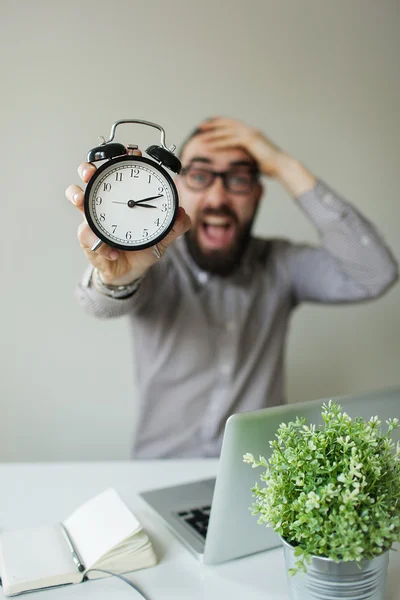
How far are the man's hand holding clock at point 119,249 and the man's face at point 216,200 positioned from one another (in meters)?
0.80

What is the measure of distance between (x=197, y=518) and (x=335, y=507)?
506mm

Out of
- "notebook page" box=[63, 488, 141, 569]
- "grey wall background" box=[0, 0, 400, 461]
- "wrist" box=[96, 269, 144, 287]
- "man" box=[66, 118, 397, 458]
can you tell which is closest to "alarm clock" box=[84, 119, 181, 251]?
"wrist" box=[96, 269, 144, 287]

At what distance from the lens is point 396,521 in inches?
29.1

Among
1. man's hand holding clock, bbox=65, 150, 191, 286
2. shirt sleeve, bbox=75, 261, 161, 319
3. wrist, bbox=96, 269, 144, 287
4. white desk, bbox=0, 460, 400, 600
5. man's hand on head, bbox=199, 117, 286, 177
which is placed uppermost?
man's hand on head, bbox=199, 117, 286, 177

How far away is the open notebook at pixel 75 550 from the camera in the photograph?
36.1 inches

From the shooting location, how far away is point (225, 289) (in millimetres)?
2072

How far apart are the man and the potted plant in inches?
43.5

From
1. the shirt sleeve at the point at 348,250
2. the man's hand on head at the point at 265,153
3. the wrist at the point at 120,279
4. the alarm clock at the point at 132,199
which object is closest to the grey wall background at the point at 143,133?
the man's hand on head at the point at 265,153

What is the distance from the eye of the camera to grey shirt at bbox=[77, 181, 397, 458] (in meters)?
1.94

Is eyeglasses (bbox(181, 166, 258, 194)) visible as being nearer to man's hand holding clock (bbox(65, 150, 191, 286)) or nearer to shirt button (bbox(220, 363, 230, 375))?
shirt button (bbox(220, 363, 230, 375))

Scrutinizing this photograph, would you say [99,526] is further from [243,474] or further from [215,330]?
[215,330]

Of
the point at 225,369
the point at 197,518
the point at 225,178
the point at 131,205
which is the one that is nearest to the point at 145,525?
the point at 197,518

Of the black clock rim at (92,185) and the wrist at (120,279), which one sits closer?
the black clock rim at (92,185)

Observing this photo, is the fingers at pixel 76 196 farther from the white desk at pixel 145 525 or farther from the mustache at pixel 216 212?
the mustache at pixel 216 212
